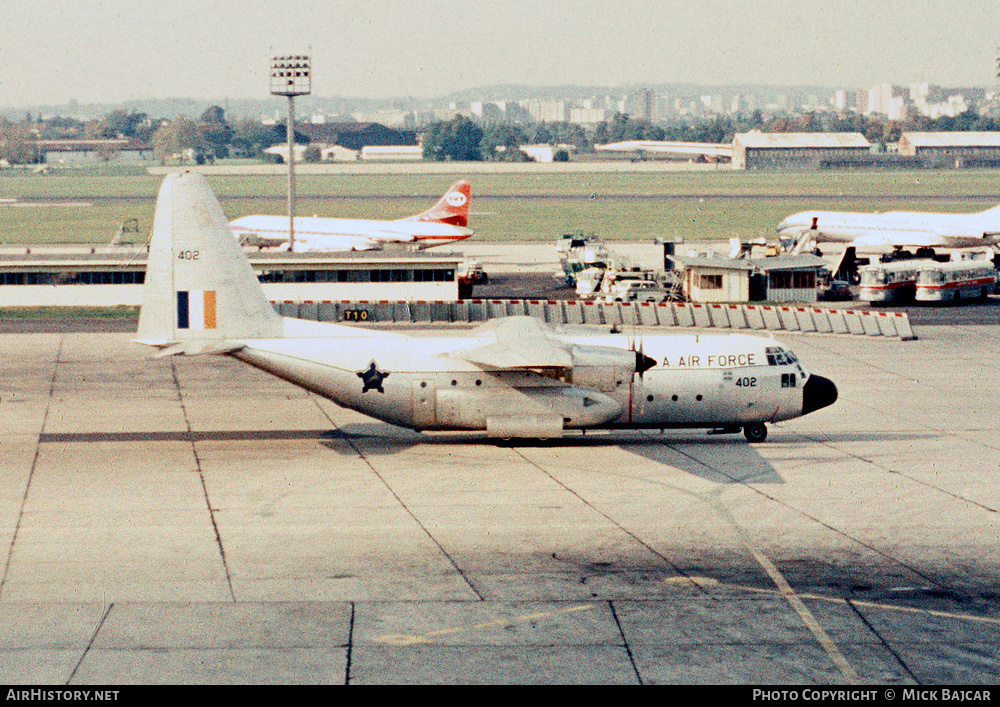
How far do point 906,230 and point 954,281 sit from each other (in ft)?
79.3

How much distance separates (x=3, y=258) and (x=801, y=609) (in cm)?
6729

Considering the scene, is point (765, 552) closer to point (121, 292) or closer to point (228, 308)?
point (228, 308)

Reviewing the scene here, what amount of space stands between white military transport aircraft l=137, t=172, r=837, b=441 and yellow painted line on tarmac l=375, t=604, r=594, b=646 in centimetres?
1434

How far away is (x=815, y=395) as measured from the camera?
40.9 metres

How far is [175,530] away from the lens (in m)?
30.0

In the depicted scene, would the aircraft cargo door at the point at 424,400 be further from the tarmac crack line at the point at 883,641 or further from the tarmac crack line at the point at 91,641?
A: the tarmac crack line at the point at 883,641

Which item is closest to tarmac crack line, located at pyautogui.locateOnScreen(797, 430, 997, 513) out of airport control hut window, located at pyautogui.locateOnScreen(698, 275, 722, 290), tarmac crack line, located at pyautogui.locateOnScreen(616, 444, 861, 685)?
tarmac crack line, located at pyautogui.locateOnScreen(616, 444, 861, 685)

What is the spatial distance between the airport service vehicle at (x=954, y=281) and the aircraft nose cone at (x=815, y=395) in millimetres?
41351

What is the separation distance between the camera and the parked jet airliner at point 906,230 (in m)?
99.5

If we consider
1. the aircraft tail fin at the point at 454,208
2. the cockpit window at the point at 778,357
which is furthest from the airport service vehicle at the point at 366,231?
the cockpit window at the point at 778,357

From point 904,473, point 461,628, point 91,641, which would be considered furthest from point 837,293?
point 91,641

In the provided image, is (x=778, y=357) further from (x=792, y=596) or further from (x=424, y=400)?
(x=792, y=596)

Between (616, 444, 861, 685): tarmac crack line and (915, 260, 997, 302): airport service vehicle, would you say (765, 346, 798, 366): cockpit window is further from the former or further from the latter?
(915, 260, 997, 302): airport service vehicle
